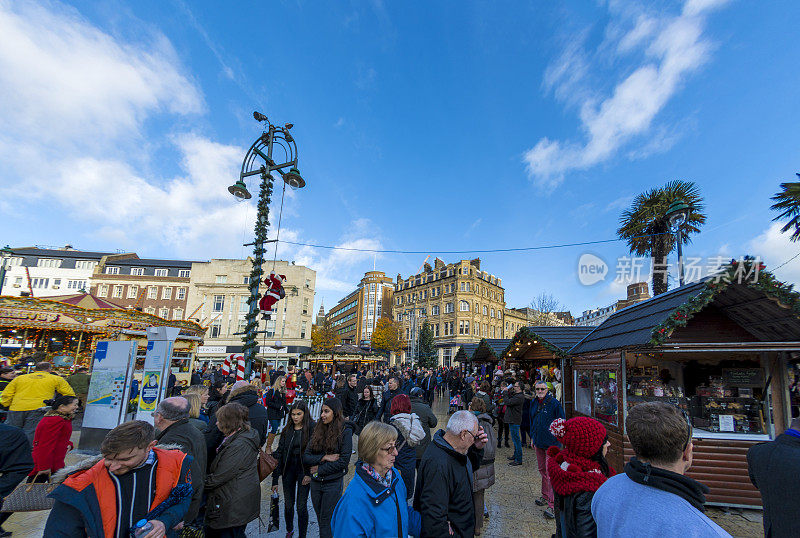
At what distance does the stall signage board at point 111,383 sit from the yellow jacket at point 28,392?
4.78 ft

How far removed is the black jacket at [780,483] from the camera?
2582 mm

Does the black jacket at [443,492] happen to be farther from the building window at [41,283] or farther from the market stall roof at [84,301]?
the building window at [41,283]

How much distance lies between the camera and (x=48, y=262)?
5019 centimetres

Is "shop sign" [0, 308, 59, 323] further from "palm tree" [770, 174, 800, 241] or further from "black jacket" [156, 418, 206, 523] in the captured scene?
"palm tree" [770, 174, 800, 241]

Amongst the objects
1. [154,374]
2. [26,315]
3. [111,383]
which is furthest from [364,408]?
[26,315]

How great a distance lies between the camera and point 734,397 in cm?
647

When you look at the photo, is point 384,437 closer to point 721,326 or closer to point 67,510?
point 67,510

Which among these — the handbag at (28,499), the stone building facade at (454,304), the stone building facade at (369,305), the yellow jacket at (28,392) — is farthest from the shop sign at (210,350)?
the handbag at (28,499)

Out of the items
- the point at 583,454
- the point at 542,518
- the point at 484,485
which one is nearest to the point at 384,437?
the point at 583,454

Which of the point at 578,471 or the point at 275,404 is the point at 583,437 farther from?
the point at 275,404

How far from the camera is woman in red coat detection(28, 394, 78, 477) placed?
182 inches

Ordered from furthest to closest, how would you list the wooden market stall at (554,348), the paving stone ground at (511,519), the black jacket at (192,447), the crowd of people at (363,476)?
the wooden market stall at (554,348) < the paving stone ground at (511,519) < the black jacket at (192,447) < the crowd of people at (363,476)

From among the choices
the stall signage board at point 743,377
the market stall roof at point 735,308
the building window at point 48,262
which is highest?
the building window at point 48,262

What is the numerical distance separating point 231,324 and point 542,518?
45.7 meters
